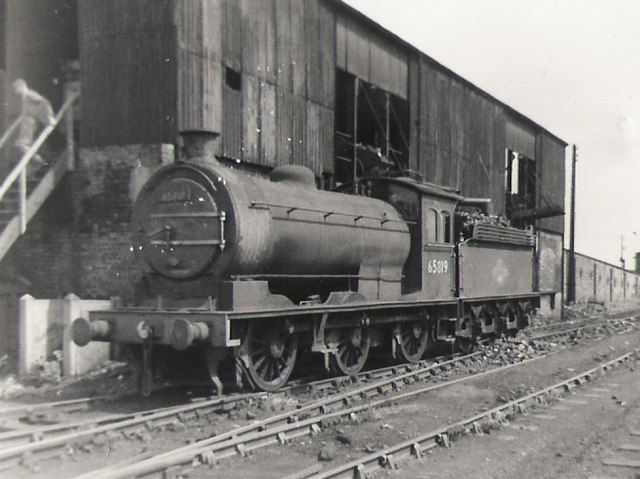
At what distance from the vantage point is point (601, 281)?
135 feet

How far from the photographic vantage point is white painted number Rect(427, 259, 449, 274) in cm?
1248

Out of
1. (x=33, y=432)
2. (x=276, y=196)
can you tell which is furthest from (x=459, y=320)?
(x=33, y=432)

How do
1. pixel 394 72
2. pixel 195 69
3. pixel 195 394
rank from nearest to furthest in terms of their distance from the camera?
pixel 195 394, pixel 195 69, pixel 394 72

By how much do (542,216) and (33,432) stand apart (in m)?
24.6

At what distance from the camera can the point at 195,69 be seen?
41.5ft

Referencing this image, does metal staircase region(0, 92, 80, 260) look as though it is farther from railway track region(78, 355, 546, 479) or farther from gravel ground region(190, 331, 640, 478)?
gravel ground region(190, 331, 640, 478)

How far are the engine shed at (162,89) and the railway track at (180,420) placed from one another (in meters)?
4.67

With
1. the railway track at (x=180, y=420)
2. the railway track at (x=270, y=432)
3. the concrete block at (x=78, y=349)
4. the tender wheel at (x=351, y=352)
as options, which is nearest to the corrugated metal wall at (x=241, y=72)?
the concrete block at (x=78, y=349)

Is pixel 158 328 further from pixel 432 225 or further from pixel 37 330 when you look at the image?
pixel 432 225

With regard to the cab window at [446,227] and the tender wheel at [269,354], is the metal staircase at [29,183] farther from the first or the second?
the cab window at [446,227]

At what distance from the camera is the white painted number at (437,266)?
41.0ft

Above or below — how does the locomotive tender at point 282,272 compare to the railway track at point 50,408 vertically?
above

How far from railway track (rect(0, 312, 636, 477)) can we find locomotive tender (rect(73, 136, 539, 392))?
1.14 feet

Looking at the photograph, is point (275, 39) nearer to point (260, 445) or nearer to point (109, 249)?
point (109, 249)
